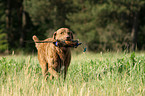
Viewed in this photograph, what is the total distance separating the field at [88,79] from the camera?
393cm

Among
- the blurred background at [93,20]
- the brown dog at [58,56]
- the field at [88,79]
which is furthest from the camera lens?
the blurred background at [93,20]

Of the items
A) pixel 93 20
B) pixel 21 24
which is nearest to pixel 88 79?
pixel 93 20

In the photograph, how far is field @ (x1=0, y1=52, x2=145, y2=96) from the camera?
393cm

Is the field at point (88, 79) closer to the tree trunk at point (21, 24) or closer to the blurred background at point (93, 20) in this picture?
the blurred background at point (93, 20)

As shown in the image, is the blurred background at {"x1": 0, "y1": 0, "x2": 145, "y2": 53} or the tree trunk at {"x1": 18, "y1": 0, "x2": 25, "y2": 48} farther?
the tree trunk at {"x1": 18, "y1": 0, "x2": 25, "y2": 48}

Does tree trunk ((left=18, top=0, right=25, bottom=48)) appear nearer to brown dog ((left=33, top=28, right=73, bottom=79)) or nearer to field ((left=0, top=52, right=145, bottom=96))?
field ((left=0, top=52, right=145, bottom=96))

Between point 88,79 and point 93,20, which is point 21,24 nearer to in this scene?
point 93,20

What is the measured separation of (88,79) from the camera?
483 cm

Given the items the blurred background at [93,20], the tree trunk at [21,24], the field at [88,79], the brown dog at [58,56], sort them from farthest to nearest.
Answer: the tree trunk at [21,24] → the blurred background at [93,20] → the brown dog at [58,56] → the field at [88,79]

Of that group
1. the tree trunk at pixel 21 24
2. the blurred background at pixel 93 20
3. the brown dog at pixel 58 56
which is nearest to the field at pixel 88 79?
the brown dog at pixel 58 56

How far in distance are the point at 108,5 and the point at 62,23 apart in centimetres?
691

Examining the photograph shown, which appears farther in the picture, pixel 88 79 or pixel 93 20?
pixel 93 20

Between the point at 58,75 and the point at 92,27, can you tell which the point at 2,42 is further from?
the point at 58,75

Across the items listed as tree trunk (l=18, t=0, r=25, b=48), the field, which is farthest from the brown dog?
tree trunk (l=18, t=0, r=25, b=48)
